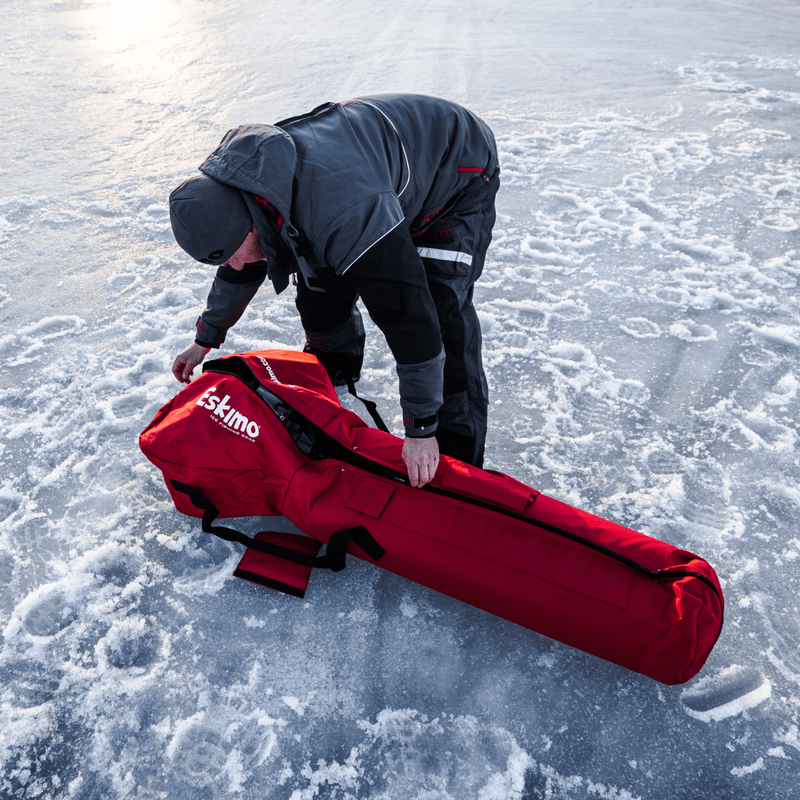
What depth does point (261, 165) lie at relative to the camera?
115 cm

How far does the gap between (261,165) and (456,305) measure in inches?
26.6

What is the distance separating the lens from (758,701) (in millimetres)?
1398

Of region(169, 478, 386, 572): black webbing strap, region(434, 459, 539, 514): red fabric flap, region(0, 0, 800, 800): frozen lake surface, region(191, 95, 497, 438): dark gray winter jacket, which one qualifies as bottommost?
region(0, 0, 800, 800): frozen lake surface

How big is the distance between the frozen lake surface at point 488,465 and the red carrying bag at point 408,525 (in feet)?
0.46

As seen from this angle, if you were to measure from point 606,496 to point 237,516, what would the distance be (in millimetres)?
1168

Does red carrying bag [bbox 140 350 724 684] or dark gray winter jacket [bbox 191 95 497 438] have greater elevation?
dark gray winter jacket [bbox 191 95 497 438]

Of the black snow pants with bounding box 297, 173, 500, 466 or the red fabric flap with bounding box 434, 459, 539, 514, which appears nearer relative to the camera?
the red fabric flap with bounding box 434, 459, 539, 514

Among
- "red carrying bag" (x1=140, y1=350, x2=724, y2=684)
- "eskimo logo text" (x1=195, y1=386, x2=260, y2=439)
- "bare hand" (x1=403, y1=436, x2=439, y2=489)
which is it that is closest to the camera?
"red carrying bag" (x1=140, y1=350, x2=724, y2=684)

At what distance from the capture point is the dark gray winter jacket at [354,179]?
45.4 inches

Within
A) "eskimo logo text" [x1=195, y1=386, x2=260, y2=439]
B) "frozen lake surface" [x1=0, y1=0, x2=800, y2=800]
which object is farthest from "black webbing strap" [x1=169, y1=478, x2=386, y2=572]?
"eskimo logo text" [x1=195, y1=386, x2=260, y2=439]

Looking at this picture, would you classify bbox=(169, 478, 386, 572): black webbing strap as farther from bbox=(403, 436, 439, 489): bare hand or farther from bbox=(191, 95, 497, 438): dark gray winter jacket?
bbox=(191, 95, 497, 438): dark gray winter jacket

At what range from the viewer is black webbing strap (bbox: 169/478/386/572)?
149cm

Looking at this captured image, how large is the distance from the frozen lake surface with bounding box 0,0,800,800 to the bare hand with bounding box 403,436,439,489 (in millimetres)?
379

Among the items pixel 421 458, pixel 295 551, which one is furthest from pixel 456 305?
pixel 295 551
